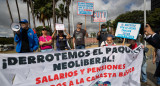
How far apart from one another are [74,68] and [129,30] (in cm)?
236

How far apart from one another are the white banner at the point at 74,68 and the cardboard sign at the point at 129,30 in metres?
0.60

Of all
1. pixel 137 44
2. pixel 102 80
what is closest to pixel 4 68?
pixel 102 80

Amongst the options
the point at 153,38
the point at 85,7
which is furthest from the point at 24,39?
the point at 85,7

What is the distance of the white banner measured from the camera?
2273 mm

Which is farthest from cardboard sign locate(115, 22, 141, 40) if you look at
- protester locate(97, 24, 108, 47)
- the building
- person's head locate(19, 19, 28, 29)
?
the building

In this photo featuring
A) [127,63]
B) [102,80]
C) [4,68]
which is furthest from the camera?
[127,63]

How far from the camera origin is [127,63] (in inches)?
118

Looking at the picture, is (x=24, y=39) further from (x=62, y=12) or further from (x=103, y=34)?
(x=62, y=12)

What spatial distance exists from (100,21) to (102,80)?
3464 mm

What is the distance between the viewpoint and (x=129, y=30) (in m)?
3.69

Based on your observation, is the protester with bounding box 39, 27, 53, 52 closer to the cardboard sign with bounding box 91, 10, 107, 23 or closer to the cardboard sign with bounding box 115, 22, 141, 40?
the cardboard sign with bounding box 115, 22, 141, 40

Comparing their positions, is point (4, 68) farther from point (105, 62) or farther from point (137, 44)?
point (137, 44)

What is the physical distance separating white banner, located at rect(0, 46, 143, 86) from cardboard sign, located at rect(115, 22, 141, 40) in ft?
1.97

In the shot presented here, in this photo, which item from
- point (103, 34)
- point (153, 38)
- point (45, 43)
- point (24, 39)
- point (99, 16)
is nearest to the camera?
point (153, 38)
